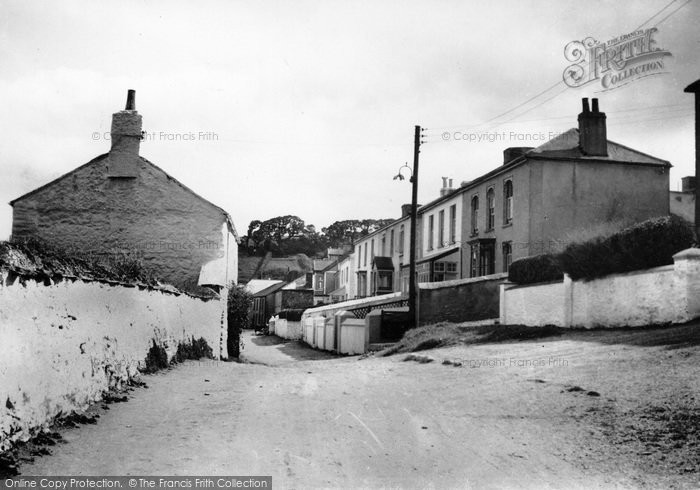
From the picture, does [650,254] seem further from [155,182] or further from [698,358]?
[155,182]

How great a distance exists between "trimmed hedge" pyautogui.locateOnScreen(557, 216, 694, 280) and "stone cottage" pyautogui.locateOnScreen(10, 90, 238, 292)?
11173 millimetres

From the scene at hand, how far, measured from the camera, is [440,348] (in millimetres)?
15992

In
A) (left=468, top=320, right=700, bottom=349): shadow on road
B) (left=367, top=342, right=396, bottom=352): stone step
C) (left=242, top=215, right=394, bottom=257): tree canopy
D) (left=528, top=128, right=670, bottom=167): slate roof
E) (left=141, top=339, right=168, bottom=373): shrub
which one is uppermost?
(left=242, top=215, right=394, bottom=257): tree canopy

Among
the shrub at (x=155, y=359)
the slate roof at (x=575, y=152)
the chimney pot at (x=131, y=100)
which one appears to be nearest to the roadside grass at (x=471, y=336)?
the shrub at (x=155, y=359)

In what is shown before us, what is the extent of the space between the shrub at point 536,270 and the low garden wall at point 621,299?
406mm

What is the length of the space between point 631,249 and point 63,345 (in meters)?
12.0

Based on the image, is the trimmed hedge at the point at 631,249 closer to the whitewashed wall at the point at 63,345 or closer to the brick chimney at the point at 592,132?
the whitewashed wall at the point at 63,345

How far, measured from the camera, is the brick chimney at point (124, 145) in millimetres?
20328

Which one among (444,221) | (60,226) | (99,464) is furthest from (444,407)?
(444,221)

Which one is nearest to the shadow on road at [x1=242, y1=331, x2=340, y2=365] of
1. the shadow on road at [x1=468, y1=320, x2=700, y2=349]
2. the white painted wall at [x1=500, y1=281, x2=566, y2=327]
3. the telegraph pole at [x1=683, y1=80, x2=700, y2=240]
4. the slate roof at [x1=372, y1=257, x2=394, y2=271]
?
the slate roof at [x1=372, y1=257, x2=394, y2=271]

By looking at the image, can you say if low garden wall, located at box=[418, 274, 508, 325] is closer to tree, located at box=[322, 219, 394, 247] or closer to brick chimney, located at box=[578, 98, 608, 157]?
brick chimney, located at box=[578, 98, 608, 157]

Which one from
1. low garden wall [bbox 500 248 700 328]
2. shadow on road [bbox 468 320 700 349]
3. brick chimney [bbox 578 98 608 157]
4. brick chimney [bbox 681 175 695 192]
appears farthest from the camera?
brick chimney [bbox 681 175 695 192]

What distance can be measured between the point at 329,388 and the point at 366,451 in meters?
4.02

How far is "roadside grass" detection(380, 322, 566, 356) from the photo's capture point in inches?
603
